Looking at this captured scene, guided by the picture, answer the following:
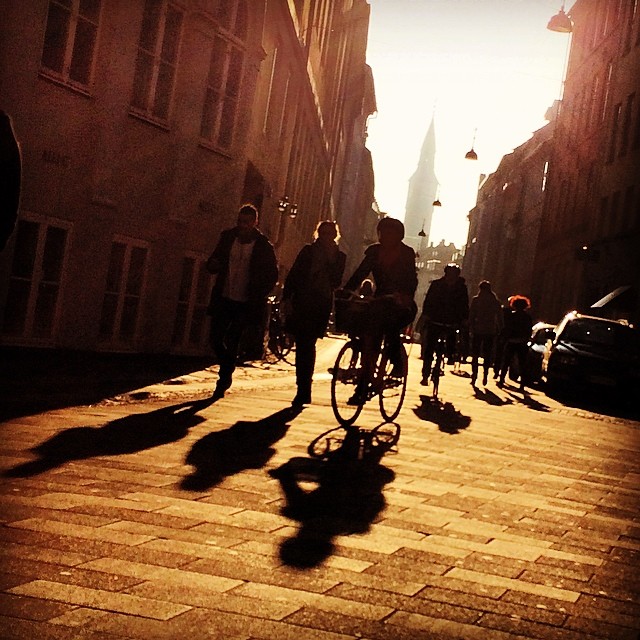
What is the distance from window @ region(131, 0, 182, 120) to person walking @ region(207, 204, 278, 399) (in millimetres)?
6297

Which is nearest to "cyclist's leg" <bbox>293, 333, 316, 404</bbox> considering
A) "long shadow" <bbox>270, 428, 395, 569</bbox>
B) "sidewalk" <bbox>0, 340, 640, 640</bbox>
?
"sidewalk" <bbox>0, 340, 640, 640</bbox>

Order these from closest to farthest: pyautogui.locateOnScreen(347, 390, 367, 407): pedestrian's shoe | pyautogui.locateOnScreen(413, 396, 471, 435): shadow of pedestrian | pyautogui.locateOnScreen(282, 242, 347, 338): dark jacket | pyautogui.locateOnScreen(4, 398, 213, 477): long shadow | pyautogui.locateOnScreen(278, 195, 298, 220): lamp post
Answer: pyautogui.locateOnScreen(4, 398, 213, 477): long shadow → pyautogui.locateOnScreen(347, 390, 367, 407): pedestrian's shoe → pyautogui.locateOnScreen(282, 242, 347, 338): dark jacket → pyautogui.locateOnScreen(413, 396, 471, 435): shadow of pedestrian → pyautogui.locateOnScreen(278, 195, 298, 220): lamp post

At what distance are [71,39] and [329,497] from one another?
34.3 ft

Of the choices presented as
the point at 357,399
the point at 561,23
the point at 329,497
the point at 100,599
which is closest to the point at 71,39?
the point at 357,399

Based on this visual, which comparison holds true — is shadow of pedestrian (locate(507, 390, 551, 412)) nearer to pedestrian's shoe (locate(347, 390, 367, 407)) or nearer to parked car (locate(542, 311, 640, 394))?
parked car (locate(542, 311, 640, 394))

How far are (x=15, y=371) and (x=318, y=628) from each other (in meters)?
8.15

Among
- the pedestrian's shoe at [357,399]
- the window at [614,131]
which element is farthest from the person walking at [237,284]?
the window at [614,131]

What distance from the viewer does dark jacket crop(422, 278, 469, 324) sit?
16.0 metres

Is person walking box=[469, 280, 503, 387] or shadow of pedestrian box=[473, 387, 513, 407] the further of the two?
person walking box=[469, 280, 503, 387]

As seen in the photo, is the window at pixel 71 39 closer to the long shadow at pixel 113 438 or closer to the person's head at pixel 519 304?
the long shadow at pixel 113 438

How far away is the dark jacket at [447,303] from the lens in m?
16.0

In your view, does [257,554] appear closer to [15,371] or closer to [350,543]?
[350,543]

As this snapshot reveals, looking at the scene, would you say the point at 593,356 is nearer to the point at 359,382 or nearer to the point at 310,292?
the point at 310,292

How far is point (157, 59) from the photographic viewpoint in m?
17.4
